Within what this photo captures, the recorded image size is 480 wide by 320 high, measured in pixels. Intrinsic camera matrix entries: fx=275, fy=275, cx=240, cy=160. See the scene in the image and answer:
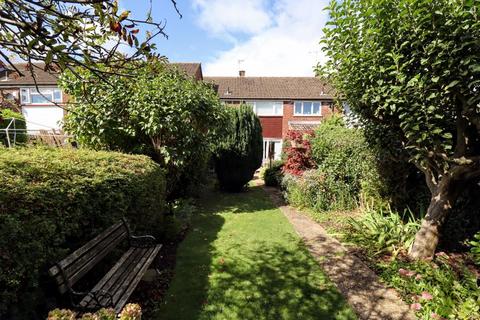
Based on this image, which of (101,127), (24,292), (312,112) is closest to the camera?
(24,292)

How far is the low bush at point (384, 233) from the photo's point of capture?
565 centimetres

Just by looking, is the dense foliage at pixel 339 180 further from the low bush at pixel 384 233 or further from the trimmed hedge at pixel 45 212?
the trimmed hedge at pixel 45 212

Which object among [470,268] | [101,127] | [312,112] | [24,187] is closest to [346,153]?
[470,268]

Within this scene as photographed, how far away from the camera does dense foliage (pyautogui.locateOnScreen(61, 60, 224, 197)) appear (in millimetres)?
7344

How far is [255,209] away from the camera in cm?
963

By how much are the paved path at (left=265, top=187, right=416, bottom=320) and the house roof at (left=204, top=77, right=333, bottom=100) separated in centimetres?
2028

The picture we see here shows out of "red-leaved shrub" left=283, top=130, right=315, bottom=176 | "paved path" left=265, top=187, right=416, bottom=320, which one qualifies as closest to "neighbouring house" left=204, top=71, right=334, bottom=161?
"red-leaved shrub" left=283, top=130, right=315, bottom=176

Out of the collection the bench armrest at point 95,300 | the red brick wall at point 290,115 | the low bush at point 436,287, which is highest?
the red brick wall at point 290,115

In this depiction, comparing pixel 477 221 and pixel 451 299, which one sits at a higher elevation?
pixel 477 221

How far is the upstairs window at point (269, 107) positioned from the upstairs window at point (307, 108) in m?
1.49

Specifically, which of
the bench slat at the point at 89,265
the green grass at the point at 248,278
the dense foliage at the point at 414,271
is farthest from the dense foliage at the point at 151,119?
the dense foliage at the point at 414,271

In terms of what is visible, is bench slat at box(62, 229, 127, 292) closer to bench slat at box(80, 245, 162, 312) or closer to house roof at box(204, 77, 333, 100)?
bench slat at box(80, 245, 162, 312)

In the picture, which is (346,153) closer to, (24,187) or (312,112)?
(24,187)

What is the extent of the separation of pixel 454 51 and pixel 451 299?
3349 mm
